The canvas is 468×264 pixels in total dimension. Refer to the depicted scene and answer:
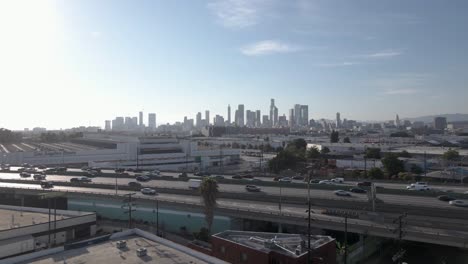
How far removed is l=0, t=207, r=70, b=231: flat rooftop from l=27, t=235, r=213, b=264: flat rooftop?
32.6 ft

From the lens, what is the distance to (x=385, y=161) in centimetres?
5181

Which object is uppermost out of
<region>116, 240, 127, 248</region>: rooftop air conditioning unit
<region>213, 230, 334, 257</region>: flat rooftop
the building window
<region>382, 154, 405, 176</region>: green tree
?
<region>382, 154, 405, 176</region>: green tree

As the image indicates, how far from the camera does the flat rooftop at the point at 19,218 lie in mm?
25191

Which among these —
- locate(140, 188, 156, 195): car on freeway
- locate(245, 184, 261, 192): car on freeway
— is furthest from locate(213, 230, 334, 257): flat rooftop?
locate(140, 188, 156, 195): car on freeway

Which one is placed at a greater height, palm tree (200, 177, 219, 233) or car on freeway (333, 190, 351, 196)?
palm tree (200, 177, 219, 233)

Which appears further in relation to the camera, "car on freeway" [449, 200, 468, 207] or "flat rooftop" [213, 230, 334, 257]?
"car on freeway" [449, 200, 468, 207]

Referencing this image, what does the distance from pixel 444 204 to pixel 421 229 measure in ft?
23.6

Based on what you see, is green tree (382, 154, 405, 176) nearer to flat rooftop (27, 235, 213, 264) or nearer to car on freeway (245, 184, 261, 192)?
car on freeway (245, 184, 261, 192)

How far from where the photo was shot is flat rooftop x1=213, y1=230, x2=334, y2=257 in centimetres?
1717

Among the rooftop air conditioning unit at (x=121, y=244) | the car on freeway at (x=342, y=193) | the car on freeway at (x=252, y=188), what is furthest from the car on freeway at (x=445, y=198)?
the rooftop air conditioning unit at (x=121, y=244)

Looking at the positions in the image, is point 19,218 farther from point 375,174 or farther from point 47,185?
point 375,174

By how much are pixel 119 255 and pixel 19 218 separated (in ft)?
46.9

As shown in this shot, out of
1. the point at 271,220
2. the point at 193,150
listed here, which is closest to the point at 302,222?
the point at 271,220

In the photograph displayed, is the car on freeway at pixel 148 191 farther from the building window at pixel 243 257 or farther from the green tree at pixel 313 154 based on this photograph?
the green tree at pixel 313 154
